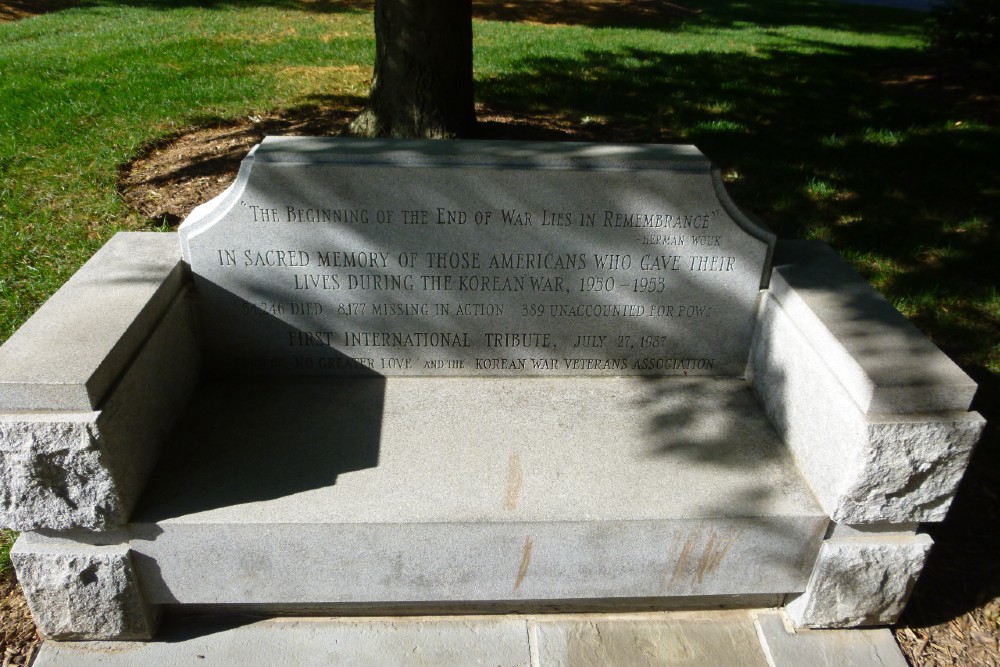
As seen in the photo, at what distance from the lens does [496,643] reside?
2.85 meters

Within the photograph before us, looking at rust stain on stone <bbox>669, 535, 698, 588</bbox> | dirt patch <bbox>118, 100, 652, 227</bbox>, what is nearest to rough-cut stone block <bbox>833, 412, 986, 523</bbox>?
rust stain on stone <bbox>669, 535, 698, 588</bbox>

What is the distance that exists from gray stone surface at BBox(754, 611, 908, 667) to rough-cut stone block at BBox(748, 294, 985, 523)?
0.55 metres

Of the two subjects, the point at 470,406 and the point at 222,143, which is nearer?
the point at 470,406

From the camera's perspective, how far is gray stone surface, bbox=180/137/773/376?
3109mm

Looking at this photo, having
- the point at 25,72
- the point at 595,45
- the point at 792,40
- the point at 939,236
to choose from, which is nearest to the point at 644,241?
the point at 939,236

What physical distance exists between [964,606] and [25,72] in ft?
31.8

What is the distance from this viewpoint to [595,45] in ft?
39.3

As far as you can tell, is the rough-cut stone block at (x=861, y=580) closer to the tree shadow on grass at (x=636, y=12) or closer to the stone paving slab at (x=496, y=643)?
the stone paving slab at (x=496, y=643)

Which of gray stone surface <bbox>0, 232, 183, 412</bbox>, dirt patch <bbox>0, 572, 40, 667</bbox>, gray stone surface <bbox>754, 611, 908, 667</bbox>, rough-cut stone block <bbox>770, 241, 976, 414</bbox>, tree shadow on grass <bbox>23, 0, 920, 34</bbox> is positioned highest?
rough-cut stone block <bbox>770, 241, 976, 414</bbox>

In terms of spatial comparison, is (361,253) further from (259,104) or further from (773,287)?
(259,104)

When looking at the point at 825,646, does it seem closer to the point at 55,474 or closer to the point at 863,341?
the point at 863,341

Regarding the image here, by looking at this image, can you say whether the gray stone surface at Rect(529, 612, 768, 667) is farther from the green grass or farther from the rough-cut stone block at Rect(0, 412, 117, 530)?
the green grass

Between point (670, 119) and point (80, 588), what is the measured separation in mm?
6896

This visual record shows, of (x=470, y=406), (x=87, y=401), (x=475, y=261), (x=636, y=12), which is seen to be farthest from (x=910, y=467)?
(x=636, y=12)
